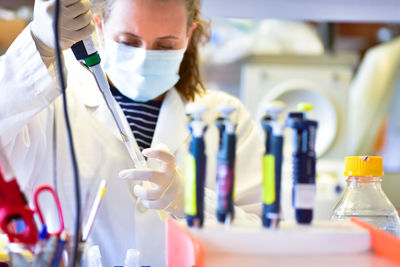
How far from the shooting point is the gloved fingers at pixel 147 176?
109 cm

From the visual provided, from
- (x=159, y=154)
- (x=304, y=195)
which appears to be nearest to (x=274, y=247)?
(x=304, y=195)

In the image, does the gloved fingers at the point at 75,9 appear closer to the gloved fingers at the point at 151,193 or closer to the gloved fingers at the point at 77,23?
the gloved fingers at the point at 77,23

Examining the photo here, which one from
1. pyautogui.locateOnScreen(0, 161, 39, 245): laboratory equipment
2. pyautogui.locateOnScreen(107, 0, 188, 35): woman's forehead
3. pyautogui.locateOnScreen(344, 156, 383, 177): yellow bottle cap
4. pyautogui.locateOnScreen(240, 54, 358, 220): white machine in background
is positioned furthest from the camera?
pyautogui.locateOnScreen(240, 54, 358, 220): white machine in background

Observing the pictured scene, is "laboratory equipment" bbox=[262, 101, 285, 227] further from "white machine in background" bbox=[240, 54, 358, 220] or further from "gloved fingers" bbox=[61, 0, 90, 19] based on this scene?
"white machine in background" bbox=[240, 54, 358, 220]

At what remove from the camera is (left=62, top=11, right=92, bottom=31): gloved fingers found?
1039 millimetres

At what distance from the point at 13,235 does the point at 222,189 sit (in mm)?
262

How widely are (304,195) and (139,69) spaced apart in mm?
780

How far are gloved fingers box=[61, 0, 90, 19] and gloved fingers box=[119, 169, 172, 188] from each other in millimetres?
329

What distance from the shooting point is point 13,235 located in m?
0.64

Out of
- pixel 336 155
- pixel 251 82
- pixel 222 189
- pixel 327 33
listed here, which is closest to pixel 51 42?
pixel 222 189

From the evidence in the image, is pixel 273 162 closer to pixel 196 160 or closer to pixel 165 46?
pixel 196 160

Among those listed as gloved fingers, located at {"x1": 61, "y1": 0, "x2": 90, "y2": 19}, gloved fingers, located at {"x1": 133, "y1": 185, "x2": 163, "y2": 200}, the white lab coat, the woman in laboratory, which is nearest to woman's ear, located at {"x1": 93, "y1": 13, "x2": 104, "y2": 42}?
the woman in laboratory

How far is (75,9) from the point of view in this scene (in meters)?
1.02

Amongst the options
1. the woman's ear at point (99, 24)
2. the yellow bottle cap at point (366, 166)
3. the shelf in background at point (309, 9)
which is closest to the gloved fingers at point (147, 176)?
the yellow bottle cap at point (366, 166)
